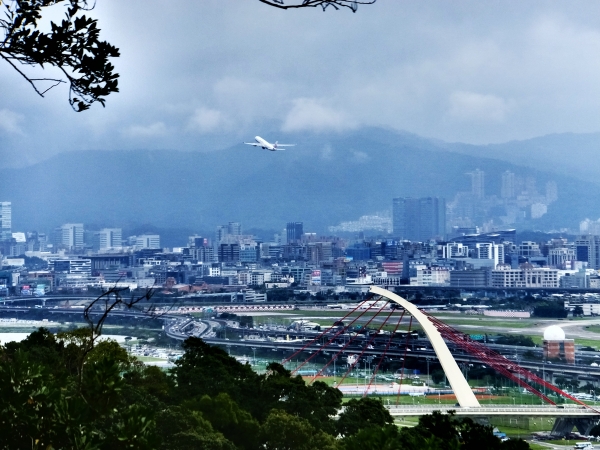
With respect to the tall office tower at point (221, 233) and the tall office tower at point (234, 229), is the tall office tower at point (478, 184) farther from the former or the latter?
the tall office tower at point (221, 233)

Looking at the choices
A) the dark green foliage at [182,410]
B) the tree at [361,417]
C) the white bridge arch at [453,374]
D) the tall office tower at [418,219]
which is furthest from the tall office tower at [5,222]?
the tree at [361,417]

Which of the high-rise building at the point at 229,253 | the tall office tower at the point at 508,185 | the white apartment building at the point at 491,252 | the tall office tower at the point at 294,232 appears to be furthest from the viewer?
the tall office tower at the point at 508,185

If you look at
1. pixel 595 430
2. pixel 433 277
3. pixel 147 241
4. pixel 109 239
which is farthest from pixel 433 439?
pixel 147 241

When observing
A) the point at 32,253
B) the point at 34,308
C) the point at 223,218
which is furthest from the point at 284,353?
the point at 223,218

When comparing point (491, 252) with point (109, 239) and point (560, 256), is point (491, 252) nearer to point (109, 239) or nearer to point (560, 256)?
point (560, 256)

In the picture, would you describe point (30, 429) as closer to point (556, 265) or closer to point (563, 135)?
point (556, 265)
